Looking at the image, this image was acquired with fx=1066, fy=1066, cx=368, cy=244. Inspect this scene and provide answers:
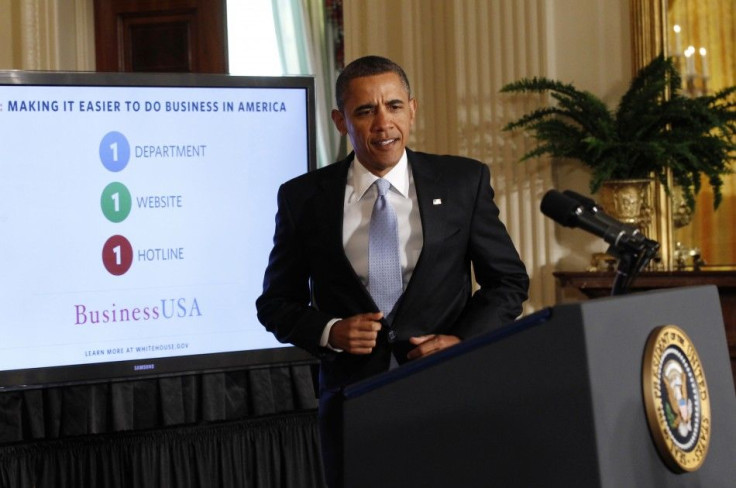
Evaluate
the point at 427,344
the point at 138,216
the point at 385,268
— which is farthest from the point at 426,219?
the point at 138,216

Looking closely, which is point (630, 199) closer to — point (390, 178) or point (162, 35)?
point (390, 178)

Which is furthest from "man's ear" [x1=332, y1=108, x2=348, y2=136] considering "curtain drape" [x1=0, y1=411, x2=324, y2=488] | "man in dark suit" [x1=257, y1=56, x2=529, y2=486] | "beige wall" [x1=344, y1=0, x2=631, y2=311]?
"beige wall" [x1=344, y1=0, x2=631, y2=311]

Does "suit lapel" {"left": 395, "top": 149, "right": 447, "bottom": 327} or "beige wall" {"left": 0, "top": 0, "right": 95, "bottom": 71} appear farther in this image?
"beige wall" {"left": 0, "top": 0, "right": 95, "bottom": 71}

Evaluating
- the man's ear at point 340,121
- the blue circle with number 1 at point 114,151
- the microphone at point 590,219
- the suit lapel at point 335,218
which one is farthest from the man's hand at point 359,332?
the blue circle with number 1 at point 114,151

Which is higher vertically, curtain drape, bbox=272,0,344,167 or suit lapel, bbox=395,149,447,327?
curtain drape, bbox=272,0,344,167

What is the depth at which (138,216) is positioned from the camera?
11.1ft

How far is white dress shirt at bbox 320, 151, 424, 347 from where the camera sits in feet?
7.86

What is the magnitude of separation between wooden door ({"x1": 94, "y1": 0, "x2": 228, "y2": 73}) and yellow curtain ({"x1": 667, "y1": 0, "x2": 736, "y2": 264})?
7.02 ft

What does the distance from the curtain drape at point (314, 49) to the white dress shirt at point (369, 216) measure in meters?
2.73

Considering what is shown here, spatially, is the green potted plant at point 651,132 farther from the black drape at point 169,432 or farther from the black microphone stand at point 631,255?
the black microphone stand at point 631,255

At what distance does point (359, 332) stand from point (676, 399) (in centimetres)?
93

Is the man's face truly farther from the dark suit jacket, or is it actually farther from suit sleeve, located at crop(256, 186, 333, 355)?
suit sleeve, located at crop(256, 186, 333, 355)

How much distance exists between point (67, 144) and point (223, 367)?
0.86 meters

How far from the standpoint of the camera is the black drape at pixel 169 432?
131 inches
